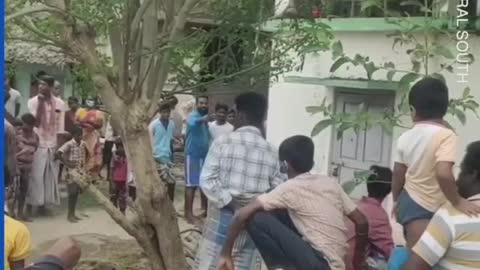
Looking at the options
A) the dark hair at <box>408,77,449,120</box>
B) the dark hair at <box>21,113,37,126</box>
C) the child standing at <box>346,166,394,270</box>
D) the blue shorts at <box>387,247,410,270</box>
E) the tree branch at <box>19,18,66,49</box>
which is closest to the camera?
the blue shorts at <box>387,247,410,270</box>

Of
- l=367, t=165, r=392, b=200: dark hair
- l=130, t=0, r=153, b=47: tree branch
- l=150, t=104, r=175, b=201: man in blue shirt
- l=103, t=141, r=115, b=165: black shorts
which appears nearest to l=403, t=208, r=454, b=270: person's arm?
l=367, t=165, r=392, b=200: dark hair

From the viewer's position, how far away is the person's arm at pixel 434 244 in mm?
3039

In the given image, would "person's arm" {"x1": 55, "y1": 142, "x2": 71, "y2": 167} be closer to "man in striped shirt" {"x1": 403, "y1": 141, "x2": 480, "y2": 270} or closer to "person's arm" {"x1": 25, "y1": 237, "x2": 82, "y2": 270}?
"man in striped shirt" {"x1": 403, "y1": 141, "x2": 480, "y2": 270}

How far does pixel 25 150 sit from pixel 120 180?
136 centimetres

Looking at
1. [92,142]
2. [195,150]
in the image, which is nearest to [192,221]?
[195,150]

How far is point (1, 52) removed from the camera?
93.1 inches

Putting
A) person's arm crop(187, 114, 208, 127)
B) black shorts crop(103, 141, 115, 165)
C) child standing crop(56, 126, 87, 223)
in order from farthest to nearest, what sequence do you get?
black shorts crop(103, 141, 115, 165), person's arm crop(187, 114, 208, 127), child standing crop(56, 126, 87, 223)

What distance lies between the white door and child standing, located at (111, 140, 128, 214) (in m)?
2.77

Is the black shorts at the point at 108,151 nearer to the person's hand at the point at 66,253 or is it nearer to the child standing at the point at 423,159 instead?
the child standing at the point at 423,159

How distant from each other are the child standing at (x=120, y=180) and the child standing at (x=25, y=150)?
44.6 inches

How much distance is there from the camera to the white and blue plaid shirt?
207 inches

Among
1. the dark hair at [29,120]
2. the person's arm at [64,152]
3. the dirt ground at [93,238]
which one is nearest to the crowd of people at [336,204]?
the dirt ground at [93,238]

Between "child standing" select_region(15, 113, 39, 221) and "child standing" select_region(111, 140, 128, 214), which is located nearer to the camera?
"child standing" select_region(15, 113, 39, 221)

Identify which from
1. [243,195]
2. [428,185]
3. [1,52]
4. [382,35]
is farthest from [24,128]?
[1,52]
